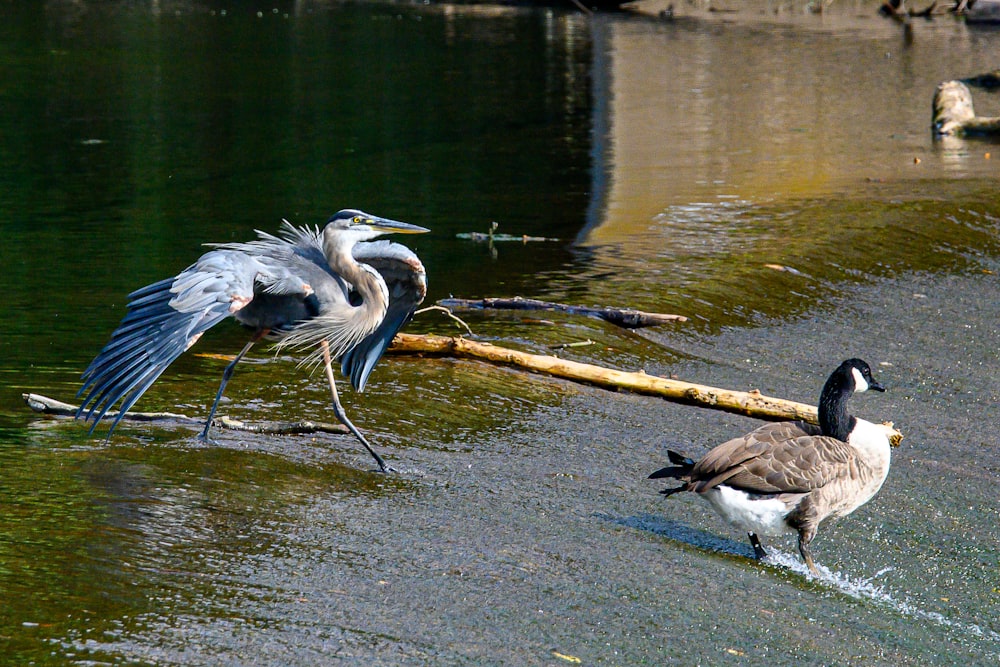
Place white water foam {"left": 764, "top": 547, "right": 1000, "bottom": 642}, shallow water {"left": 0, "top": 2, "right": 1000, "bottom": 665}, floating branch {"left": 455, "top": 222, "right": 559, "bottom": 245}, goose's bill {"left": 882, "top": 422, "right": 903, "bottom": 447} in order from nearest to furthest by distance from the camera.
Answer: shallow water {"left": 0, "top": 2, "right": 1000, "bottom": 665}
white water foam {"left": 764, "top": 547, "right": 1000, "bottom": 642}
goose's bill {"left": 882, "top": 422, "right": 903, "bottom": 447}
floating branch {"left": 455, "top": 222, "right": 559, "bottom": 245}

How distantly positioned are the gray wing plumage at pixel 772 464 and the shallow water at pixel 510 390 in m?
0.40

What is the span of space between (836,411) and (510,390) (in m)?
2.32

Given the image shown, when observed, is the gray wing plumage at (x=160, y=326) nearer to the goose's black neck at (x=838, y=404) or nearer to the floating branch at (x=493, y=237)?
the goose's black neck at (x=838, y=404)

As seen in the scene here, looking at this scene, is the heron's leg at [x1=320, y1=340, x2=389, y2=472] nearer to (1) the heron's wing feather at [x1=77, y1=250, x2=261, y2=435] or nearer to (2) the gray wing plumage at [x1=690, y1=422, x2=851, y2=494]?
(1) the heron's wing feather at [x1=77, y1=250, x2=261, y2=435]

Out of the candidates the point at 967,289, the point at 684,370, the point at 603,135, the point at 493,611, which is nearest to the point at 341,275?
the point at 493,611

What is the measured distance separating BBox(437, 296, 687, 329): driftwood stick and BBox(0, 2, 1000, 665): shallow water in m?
0.11

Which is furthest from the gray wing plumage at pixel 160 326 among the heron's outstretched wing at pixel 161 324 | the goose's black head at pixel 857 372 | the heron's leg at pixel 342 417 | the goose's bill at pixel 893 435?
the goose's bill at pixel 893 435

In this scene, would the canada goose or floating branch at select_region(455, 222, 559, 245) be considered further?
floating branch at select_region(455, 222, 559, 245)

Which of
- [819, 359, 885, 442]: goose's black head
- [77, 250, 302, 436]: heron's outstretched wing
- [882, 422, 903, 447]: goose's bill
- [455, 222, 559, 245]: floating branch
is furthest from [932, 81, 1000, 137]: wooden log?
[77, 250, 302, 436]: heron's outstretched wing

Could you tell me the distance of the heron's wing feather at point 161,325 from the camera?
573 centimetres

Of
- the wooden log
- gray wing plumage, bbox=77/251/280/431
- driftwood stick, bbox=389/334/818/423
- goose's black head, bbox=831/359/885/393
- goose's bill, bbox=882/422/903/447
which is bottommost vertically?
goose's bill, bbox=882/422/903/447

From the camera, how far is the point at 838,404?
6457 millimetres

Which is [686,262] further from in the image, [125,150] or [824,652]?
[125,150]

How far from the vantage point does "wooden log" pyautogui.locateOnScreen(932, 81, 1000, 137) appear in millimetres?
18500
